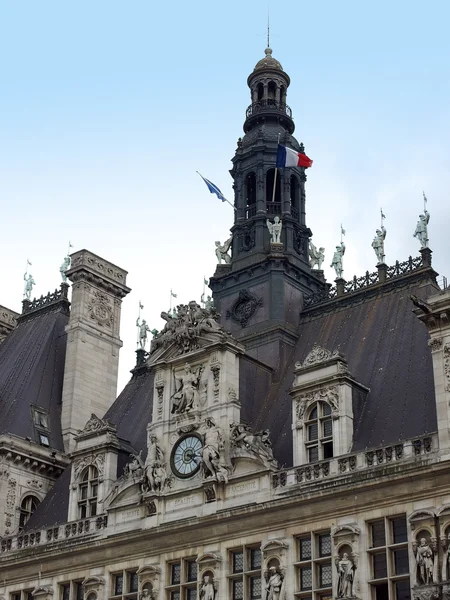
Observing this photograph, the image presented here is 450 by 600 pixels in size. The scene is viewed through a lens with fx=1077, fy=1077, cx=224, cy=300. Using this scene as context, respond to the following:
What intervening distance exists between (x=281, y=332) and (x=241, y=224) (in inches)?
283

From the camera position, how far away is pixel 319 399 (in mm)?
40656

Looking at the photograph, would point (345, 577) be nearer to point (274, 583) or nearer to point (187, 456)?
point (274, 583)

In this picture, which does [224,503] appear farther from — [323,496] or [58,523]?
[58,523]

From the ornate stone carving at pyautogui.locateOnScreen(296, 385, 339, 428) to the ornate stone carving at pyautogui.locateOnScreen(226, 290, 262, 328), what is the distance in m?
9.26

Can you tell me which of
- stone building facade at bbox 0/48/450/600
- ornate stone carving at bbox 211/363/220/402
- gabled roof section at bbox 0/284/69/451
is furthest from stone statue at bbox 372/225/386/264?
gabled roof section at bbox 0/284/69/451

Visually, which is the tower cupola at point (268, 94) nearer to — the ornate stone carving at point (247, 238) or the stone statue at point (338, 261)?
the ornate stone carving at point (247, 238)

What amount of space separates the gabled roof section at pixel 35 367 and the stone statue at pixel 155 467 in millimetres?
10200

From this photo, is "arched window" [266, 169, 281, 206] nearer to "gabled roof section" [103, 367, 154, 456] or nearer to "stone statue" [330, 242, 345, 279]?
"stone statue" [330, 242, 345, 279]

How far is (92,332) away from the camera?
188 ft

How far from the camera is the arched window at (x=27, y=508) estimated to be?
165ft

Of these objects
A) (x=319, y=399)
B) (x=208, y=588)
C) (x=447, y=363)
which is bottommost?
(x=208, y=588)

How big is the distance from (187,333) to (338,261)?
8657mm

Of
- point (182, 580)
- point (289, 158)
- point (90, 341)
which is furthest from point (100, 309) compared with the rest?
point (182, 580)

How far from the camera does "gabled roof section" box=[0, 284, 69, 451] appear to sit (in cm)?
5381
